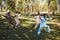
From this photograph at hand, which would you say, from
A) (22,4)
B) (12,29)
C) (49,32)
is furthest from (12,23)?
(49,32)

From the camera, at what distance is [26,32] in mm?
3031

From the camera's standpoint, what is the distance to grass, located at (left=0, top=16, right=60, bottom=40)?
116 inches

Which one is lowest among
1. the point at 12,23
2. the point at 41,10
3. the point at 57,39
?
the point at 57,39

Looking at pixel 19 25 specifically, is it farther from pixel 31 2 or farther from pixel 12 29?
pixel 31 2

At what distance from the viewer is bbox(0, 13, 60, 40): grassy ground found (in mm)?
2938

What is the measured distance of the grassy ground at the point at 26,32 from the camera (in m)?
2.94

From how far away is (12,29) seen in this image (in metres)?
3.07

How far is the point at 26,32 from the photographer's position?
303cm

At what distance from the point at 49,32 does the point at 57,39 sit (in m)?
0.15

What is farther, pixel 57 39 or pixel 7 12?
pixel 7 12

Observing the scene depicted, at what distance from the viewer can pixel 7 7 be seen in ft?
10.1

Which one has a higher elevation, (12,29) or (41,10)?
(41,10)

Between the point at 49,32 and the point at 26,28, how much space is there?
0.34m

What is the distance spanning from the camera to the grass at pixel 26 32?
2938 millimetres
